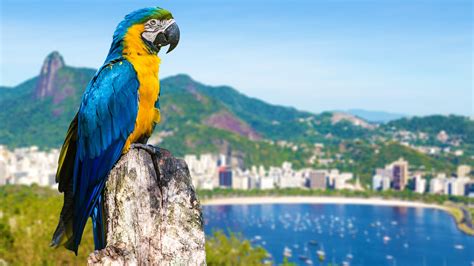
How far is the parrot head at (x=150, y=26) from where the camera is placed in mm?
1725

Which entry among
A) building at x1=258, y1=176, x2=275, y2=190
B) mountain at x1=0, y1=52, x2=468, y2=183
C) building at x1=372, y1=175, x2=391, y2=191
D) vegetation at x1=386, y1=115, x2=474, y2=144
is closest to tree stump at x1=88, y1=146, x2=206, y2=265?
building at x1=258, y1=176, x2=275, y2=190

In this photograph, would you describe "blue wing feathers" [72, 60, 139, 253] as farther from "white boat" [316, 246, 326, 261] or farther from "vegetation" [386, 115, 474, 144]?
"vegetation" [386, 115, 474, 144]

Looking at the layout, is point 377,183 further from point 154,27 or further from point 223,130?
point 154,27

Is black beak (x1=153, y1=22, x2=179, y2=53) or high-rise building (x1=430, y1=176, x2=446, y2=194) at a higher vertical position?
black beak (x1=153, y1=22, x2=179, y2=53)

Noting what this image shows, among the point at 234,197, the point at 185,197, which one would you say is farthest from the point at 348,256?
the point at 185,197

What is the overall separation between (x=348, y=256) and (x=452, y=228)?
436 inches

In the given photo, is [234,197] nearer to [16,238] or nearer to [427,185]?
[427,185]

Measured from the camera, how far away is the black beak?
1739mm

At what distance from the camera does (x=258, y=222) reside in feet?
125

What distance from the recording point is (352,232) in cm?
3478

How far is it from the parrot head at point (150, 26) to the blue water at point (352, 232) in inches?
843

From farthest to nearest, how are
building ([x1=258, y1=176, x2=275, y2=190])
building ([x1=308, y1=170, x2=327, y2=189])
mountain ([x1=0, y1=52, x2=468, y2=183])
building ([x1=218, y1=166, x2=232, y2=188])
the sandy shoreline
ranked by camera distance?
mountain ([x1=0, y1=52, x2=468, y2=183]), building ([x1=218, y1=166, x2=232, y2=188]), building ([x1=308, y1=170, x2=327, y2=189]), building ([x1=258, y1=176, x2=275, y2=190]), the sandy shoreline

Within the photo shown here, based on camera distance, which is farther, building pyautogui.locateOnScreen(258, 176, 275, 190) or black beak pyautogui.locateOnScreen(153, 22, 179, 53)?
building pyautogui.locateOnScreen(258, 176, 275, 190)

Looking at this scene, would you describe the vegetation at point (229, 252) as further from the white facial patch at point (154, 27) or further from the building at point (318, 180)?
the building at point (318, 180)
